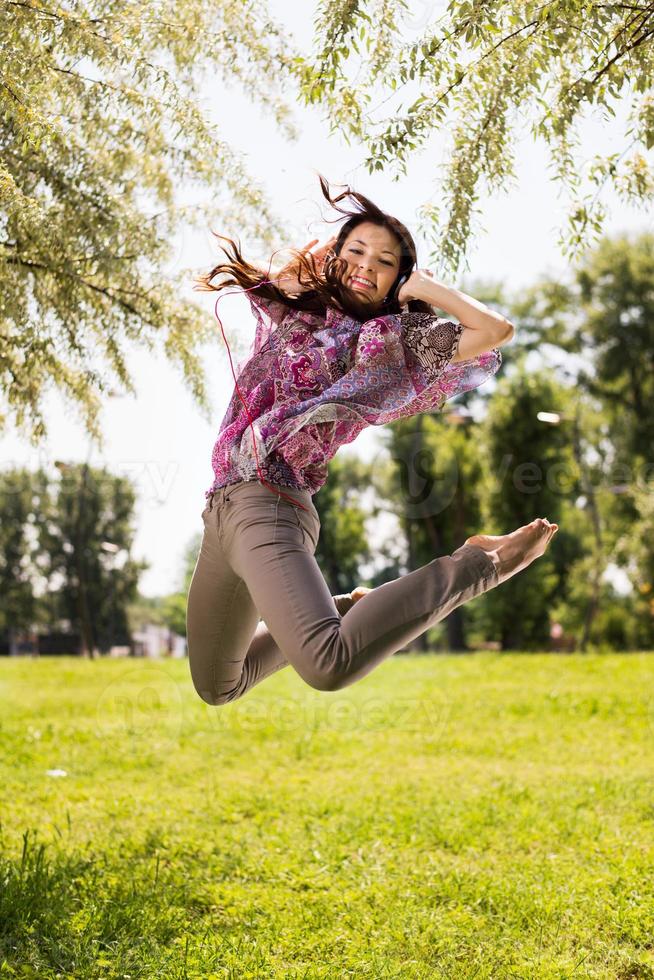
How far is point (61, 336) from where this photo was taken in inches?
189

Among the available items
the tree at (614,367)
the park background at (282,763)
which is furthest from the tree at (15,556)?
the tree at (614,367)

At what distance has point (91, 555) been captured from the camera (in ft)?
59.4

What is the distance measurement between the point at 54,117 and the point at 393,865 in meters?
3.79

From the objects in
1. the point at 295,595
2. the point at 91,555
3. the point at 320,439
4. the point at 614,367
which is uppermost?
the point at 614,367

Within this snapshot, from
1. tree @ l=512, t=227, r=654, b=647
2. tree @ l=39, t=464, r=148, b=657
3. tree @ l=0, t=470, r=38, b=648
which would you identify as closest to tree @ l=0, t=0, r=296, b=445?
tree @ l=39, t=464, r=148, b=657

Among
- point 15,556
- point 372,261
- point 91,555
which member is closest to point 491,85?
point 372,261

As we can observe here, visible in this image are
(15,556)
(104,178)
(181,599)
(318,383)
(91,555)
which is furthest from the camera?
(15,556)

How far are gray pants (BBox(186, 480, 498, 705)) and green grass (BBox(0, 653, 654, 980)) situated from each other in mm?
1252

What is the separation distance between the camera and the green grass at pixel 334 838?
145 inches

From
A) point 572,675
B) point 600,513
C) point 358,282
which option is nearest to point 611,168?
point 358,282

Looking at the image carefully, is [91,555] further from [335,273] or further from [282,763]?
[335,273]

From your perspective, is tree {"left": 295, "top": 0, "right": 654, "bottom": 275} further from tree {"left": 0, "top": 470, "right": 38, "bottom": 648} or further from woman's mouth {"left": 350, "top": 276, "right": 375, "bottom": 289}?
tree {"left": 0, "top": 470, "right": 38, "bottom": 648}

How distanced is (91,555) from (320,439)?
51.4ft

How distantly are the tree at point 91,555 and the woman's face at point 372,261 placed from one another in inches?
477
